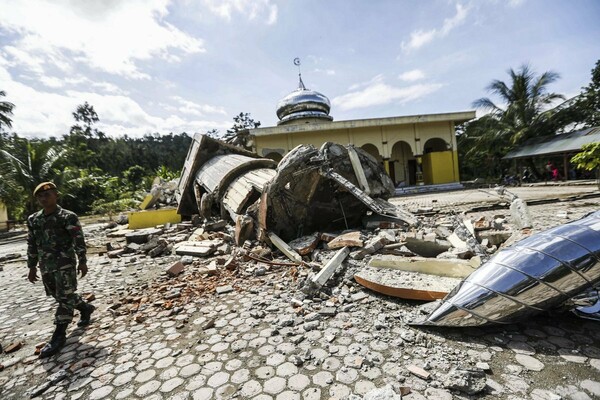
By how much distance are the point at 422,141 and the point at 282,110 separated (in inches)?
348

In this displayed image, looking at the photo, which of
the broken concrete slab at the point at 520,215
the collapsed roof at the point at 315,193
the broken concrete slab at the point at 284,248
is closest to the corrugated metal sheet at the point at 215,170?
the collapsed roof at the point at 315,193

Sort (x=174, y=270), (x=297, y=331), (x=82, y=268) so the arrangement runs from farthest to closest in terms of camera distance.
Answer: (x=174, y=270) → (x=82, y=268) → (x=297, y=331)

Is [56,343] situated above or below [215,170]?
below

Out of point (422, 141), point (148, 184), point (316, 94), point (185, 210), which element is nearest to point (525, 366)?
point (185, 210)

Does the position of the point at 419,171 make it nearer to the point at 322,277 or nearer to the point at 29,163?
the point at 322,277

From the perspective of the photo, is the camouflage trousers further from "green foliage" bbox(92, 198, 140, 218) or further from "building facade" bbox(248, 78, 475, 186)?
"building facade" bbox(248, 78, 475, 186)

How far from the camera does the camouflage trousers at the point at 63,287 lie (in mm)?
2469

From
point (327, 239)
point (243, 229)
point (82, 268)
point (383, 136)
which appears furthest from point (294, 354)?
point (383, 136)

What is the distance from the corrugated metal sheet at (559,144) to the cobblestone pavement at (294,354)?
616 inches

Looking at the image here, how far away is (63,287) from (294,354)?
2.17m

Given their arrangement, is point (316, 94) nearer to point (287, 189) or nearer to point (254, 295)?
point (287, 189)

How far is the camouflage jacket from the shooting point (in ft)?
8.14

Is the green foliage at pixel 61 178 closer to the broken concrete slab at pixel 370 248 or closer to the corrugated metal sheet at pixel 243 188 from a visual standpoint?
the corrugated metal sheet at pixel 243 188

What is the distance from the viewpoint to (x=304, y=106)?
57.4 ft
